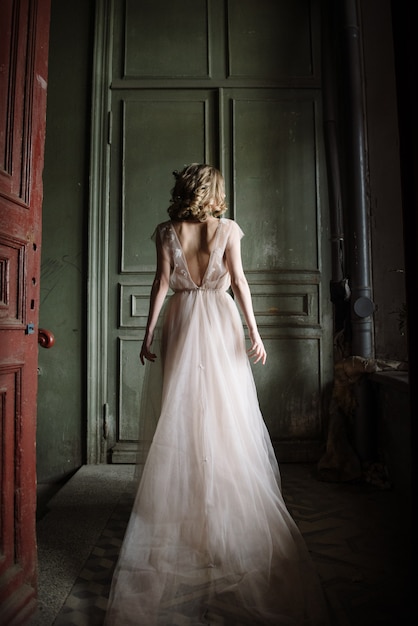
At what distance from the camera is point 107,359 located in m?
3.37

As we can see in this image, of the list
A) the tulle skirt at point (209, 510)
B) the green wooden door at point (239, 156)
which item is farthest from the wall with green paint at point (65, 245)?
the tulle skirt at point (209, 510)

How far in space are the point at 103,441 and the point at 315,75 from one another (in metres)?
3.37

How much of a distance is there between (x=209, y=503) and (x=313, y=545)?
0.58 meters

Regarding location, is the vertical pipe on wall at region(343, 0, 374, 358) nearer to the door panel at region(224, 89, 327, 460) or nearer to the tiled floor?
the door panel at region(224, 89, 327, 460)

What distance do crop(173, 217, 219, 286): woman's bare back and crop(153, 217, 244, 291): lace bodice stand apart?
25 millimetres

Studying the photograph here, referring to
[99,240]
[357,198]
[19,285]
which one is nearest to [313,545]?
[19,285]

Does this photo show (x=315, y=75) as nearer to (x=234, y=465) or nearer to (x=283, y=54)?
(x=283, y=54)

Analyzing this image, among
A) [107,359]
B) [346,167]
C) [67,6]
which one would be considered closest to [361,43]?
[346,167]

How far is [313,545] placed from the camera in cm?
196

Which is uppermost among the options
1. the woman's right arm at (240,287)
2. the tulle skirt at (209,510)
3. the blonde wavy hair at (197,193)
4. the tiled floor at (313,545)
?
the blonde wavy hair at (197,193)

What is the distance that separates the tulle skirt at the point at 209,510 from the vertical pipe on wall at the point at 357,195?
133 cm

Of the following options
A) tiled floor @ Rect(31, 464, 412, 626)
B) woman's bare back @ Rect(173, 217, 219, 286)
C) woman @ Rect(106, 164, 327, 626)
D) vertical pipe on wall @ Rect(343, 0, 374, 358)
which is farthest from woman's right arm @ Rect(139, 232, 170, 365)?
vertical pipe on wall @ Rect(343, 0, 374, 358)

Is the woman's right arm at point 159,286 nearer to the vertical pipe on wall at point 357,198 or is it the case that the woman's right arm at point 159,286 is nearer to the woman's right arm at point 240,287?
the woman's right arm at point 240,287

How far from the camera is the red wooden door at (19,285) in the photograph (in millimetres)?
1398
